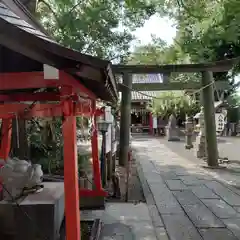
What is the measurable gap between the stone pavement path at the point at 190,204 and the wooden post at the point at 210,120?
0.62 m

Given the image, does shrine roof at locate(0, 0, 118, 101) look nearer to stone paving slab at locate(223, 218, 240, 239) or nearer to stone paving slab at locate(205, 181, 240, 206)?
stone paving slab at locate(223, 218, 240, 239)

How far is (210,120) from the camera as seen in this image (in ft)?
33.6

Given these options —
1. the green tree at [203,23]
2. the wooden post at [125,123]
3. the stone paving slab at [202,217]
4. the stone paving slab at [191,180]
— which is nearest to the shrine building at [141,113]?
the green tree at [203,23]

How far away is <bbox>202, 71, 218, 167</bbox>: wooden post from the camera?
33.7 ft

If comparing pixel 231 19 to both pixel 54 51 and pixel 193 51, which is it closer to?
pixel 193 51

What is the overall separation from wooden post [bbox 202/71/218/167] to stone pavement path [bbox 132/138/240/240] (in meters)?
0.62

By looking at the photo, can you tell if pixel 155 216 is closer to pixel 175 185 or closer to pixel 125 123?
pixel 175 185

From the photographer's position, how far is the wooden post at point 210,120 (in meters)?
10.3

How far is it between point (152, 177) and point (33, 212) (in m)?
5.48

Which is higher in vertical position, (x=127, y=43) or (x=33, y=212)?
(x=127, y=43)

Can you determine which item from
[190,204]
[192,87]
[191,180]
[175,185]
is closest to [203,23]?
[192,87]

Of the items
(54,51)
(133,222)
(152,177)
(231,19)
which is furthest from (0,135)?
(231,19)

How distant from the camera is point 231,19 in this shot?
33.2 feet

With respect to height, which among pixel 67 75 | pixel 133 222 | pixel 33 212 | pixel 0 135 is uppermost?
pixel 67 75
